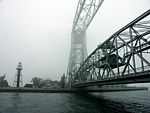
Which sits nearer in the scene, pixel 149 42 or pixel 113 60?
pixel 149 42

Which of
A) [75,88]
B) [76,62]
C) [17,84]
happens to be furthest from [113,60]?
[17,84]

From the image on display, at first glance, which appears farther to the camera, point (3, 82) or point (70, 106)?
point (3, 82)

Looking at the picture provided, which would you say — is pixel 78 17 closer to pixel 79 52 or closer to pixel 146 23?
pixel 79 52

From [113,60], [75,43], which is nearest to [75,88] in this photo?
[75,43]

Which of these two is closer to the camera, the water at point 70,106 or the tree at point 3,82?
the water at point 70,106

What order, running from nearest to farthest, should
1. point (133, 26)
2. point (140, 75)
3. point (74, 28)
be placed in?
point (140, 75)
point (133, 26)
point (74, 28)

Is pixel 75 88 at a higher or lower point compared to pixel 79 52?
lower

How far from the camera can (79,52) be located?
70.1 meters

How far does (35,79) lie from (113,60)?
89.1m

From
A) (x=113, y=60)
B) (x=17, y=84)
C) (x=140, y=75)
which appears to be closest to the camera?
Answer: (x=140, y=75)

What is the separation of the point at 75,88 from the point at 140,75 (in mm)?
52694

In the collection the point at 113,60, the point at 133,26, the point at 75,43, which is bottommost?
the point at 113,60

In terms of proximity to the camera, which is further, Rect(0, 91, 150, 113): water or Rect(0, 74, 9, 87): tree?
Rect(0, 74, 9, 87): tree

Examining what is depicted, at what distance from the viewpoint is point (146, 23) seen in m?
23.1
